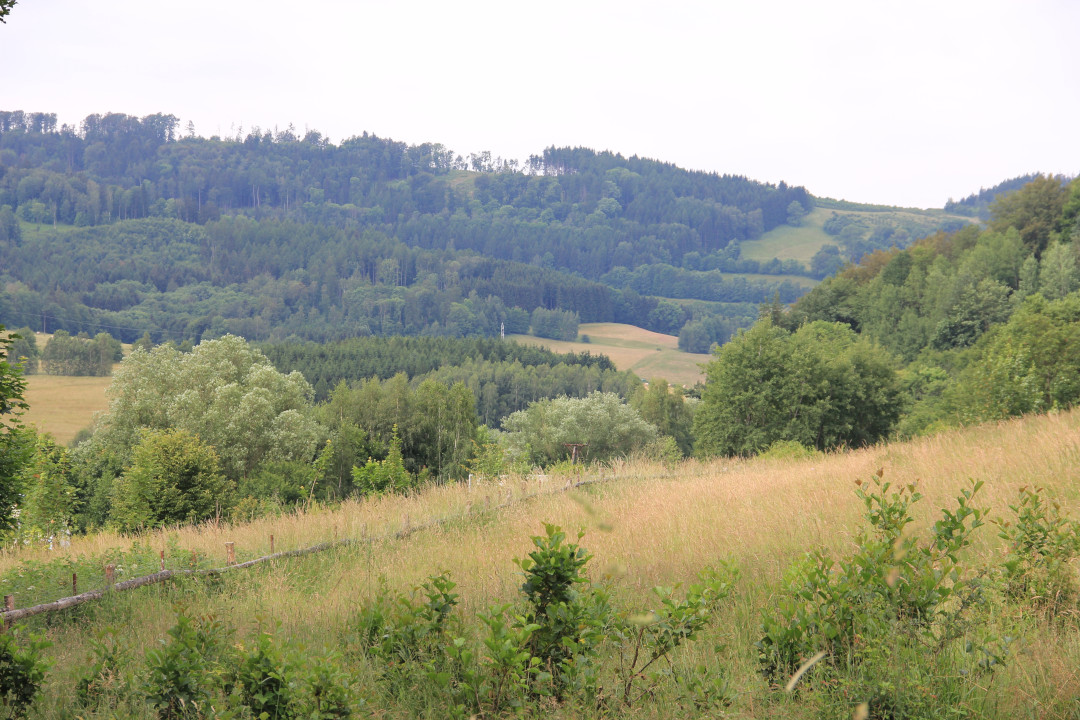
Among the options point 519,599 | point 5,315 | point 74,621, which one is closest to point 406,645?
point 519,599

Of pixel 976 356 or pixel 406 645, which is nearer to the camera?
pixel 406 645

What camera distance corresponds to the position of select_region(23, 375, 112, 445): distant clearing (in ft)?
274

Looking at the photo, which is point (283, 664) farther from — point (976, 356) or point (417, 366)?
point (417, 366)

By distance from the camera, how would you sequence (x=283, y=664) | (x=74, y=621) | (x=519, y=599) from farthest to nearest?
(x=74, y=621) < (x=519, y=599) < (x=283, y=664)

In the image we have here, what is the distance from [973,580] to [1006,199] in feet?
345

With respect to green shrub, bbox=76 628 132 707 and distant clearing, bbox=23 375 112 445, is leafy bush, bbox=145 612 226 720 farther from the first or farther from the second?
distant clearing, bbox=23 375 112 445

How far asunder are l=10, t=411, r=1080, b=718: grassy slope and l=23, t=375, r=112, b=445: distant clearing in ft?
264

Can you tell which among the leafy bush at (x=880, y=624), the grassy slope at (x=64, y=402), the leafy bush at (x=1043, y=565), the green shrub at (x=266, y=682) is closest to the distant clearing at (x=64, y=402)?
the grassy slope at (x=64, y=402)

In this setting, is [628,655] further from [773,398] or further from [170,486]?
[773,398]

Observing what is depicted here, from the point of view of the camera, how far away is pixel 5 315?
486 feet

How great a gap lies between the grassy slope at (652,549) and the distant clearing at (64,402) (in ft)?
264

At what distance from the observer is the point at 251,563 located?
8.99m

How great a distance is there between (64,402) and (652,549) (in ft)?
349

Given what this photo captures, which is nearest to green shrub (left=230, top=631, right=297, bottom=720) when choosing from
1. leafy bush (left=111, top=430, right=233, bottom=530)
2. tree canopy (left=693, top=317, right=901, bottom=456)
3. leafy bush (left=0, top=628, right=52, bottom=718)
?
leafy bush (left=0, top=628, right=52, bottom=718)
